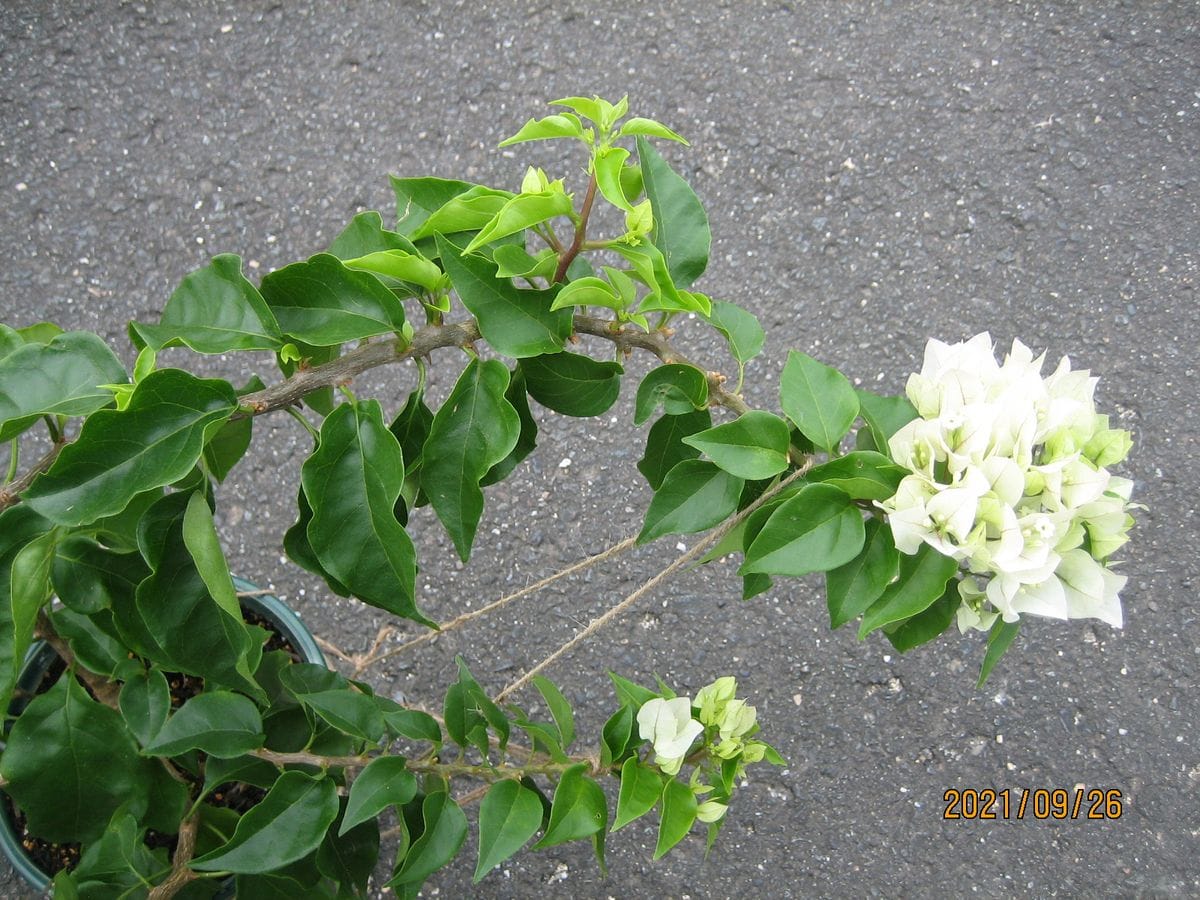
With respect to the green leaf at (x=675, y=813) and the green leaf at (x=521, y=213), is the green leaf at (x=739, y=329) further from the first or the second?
the green leaf at (x=675, y=813)

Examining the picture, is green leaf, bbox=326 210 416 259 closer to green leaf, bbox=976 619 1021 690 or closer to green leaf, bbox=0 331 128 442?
green leaf, bbox=0 331 128 442

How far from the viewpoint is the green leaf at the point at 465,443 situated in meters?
0.59

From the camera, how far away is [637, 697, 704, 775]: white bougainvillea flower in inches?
25.8

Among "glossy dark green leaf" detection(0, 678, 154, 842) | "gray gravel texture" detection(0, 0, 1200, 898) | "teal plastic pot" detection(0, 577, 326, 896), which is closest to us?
"glossy dark green leaf" detection(0, 678, 154, 842)

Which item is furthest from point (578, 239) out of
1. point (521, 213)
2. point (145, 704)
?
point (145, 704)

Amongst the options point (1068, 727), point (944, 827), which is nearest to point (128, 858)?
point (944, 827)

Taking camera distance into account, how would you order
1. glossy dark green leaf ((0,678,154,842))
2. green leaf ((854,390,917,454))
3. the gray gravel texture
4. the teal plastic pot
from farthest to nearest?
the gray gravel texture → the teal plastic pot → glossy dark green leaf ((0,678,154,842)) → green leaf ((854,390,917,454))

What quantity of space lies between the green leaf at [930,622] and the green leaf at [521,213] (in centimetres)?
34

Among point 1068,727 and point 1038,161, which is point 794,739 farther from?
point 1038,161

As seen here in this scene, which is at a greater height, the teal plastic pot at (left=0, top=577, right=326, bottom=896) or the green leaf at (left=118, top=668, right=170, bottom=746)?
the green leaf at (left=118, top=668, right=170, bottom=746)

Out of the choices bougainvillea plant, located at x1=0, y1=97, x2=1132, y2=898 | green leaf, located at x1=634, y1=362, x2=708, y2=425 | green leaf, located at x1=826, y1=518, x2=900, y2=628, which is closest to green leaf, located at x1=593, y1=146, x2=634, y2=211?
bougainvillea plant, located at x1=0, y1=97, x2=1132, y2=898

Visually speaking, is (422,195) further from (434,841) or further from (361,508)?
(434,841)

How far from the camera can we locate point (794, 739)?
1.30m

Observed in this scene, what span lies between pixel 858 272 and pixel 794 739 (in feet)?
2.26
